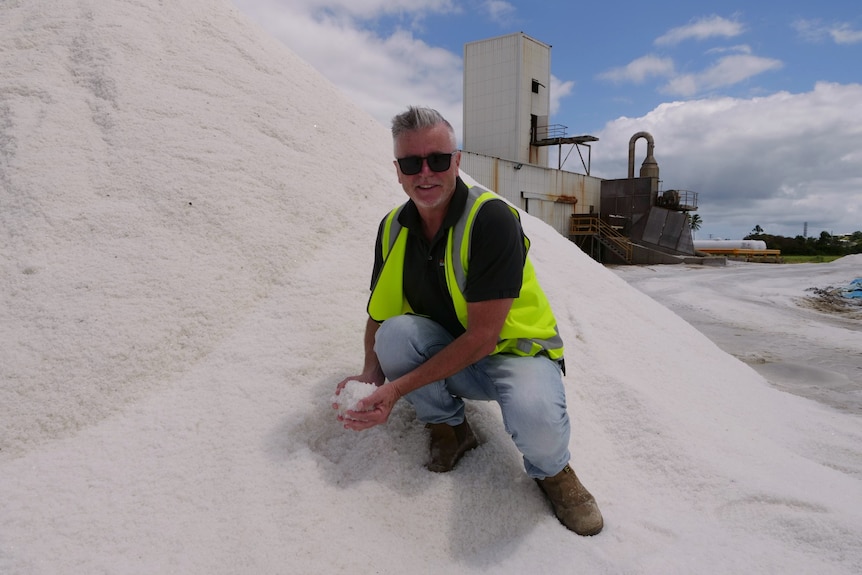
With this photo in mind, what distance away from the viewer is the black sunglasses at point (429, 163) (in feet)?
5.89

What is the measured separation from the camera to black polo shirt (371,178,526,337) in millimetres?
1691

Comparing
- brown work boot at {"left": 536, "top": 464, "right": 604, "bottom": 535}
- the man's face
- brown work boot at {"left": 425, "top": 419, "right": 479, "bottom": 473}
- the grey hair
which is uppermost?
the grey hair

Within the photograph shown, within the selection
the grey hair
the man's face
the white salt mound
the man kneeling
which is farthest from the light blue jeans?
the grey hair

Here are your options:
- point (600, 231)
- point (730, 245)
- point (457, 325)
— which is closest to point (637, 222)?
point (600, 231)

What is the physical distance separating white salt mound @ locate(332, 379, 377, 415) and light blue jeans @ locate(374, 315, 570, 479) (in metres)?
0.13

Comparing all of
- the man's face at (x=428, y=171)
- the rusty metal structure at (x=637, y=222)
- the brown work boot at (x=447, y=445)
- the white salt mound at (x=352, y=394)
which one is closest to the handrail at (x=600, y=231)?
the rusty metal structure at (x=637, y=222)

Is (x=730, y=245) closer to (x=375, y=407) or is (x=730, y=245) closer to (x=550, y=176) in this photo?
(x=550, y=176)

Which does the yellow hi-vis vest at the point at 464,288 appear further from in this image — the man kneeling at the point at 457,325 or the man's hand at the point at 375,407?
the man's hand at the point at 375,407

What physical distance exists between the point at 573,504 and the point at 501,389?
1.49 ft

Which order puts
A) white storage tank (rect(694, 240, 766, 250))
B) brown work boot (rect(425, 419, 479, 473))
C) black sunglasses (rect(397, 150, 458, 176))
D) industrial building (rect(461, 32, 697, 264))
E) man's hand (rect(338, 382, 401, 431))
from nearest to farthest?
man's hand (rect(338, 382, 401, 431)) < black sunglasses (rect(397, 150, 458, 176)) < brown work boot (rect(425, 419, 479, 473)) < industrial building (rect(461, 32, 697, 264)) < white storage tank (rect(694, 240, 766, 250))

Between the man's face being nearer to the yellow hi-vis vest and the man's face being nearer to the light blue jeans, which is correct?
the yellow hi-vis vest

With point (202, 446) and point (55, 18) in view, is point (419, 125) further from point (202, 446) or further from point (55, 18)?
point (55, 18)

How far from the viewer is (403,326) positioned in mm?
1874

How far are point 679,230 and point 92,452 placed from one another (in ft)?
75.0
